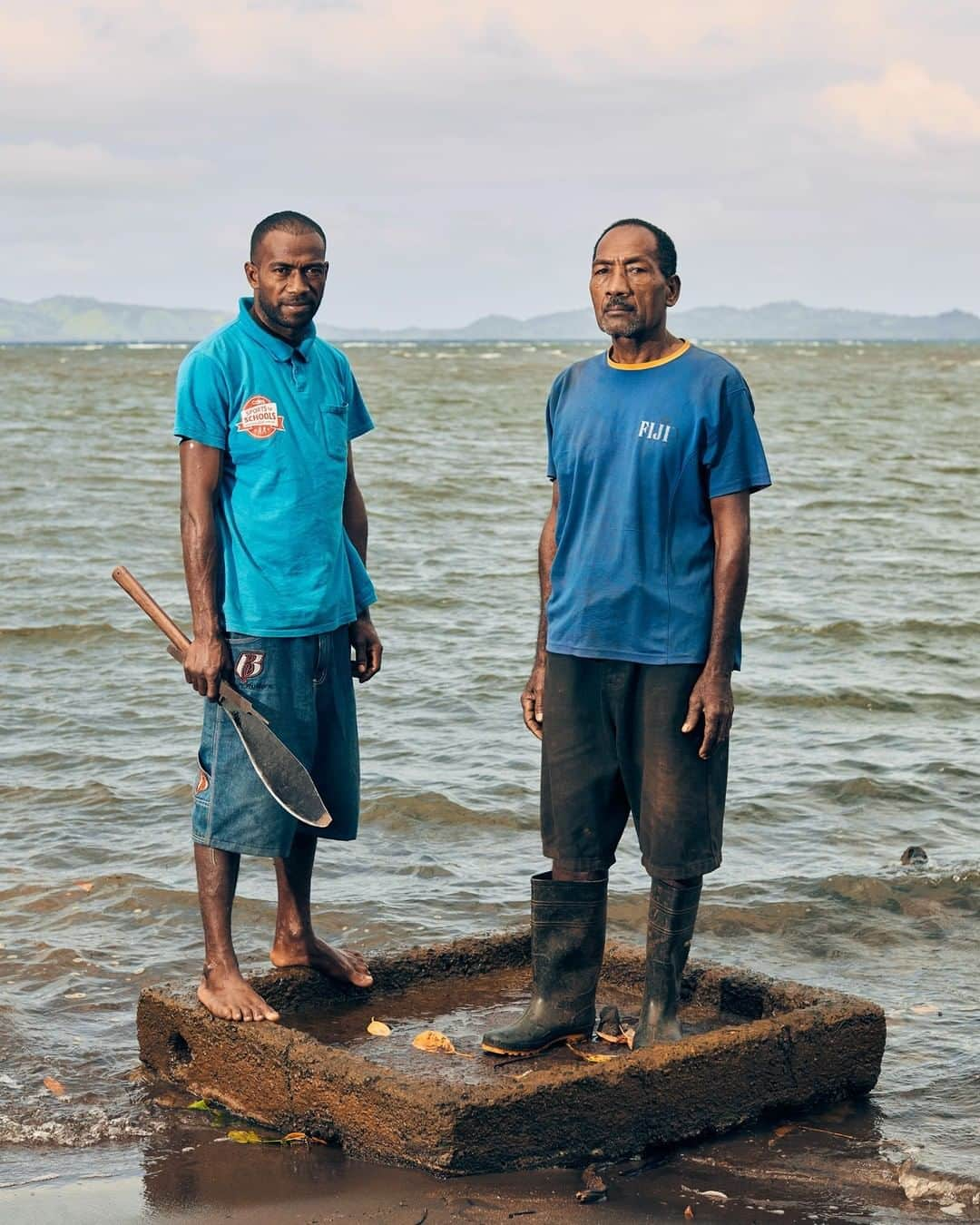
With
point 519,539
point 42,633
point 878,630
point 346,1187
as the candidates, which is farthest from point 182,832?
point 519,539

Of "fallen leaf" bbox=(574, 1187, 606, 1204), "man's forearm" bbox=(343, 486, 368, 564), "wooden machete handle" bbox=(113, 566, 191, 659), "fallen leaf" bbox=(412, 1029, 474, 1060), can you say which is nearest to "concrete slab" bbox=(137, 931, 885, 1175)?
"fallen leaf" bbox=(412, 1029, 474, 1060)

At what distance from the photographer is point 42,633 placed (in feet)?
41.0

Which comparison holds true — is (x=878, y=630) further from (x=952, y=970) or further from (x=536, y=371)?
(x=536, y=371)

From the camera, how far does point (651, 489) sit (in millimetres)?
4312

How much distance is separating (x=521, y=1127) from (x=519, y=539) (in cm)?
1407

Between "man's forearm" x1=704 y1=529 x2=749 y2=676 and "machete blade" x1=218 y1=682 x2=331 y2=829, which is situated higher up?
"man's forearm" x1=704 y1=529 x2=749 y2=676

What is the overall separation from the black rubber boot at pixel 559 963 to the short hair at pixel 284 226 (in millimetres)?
1853

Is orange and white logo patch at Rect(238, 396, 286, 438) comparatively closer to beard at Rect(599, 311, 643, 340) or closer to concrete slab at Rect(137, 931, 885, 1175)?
beard at Rect(599, 311, 643, 340)

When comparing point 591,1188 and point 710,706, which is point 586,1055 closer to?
point 591,1188

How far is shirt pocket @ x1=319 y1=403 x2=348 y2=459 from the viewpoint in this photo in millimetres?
4785

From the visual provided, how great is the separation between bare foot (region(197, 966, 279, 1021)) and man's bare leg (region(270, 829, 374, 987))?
0.95 ft

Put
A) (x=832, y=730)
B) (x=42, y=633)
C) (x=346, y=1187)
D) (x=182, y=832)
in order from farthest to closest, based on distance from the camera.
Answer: (x=42, y=633), (x=832, y=730), (x=182, y=832), (x=346, y=1187)

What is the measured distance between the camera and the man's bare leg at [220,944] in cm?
465

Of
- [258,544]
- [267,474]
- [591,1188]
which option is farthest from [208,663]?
[591,1188]
